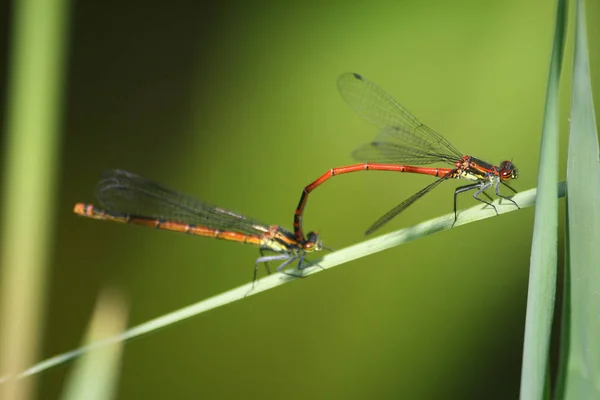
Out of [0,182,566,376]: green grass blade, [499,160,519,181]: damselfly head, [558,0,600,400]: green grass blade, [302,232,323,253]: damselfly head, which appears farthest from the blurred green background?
[558,0,600,400]: green grass blade

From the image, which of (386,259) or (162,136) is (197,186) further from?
(386,259)

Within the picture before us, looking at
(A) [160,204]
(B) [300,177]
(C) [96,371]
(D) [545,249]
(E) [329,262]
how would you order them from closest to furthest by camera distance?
(D) [545,249] → (C) [96,371] → (E) [329,262] → (B) [300,177] → (A) [160,204]

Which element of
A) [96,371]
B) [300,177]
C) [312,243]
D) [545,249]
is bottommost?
[96,371]

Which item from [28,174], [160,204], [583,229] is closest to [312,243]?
[160,204]

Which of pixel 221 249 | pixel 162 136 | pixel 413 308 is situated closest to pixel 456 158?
pixel 413 308

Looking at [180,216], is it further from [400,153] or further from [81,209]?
Answer: [400,153]

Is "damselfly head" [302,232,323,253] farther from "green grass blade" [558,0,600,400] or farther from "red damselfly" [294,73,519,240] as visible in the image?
"green grass blade" [558,0,600,400]

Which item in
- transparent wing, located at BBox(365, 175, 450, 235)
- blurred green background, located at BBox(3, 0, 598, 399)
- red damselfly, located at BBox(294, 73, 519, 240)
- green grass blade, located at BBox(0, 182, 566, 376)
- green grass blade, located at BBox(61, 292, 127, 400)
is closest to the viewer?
green grass blade, located at BBox(61, 292, 127, 400)
